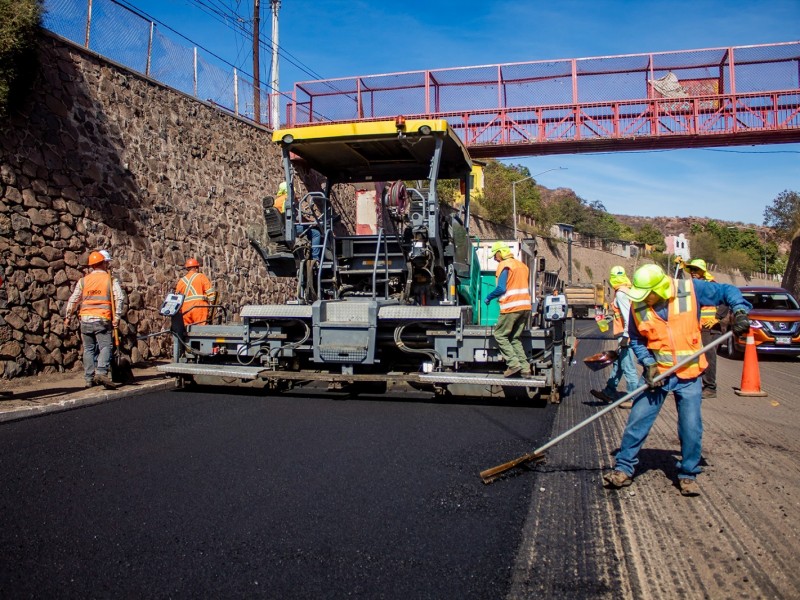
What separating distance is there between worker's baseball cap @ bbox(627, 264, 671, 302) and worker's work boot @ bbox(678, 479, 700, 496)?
118cm

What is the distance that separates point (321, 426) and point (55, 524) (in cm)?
287

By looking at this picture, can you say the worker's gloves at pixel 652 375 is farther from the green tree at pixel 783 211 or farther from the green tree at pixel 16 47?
the green tree at pixel 783 211

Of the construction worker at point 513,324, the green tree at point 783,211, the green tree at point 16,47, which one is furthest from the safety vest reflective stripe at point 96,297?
the green tree at point 783,211

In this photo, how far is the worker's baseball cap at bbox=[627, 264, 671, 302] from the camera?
14.9 feet

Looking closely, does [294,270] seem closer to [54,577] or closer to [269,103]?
[54,577]

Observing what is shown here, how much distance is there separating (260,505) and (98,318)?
16.7 ft

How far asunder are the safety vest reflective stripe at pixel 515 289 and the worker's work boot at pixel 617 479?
2.79 meters

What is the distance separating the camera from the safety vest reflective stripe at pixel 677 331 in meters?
4.57

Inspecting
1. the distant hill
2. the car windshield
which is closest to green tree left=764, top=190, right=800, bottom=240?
the car windshield

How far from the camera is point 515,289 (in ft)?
24.6

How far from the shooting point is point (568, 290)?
99.5 feet

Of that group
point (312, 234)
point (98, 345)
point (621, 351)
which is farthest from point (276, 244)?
point (621, 351)

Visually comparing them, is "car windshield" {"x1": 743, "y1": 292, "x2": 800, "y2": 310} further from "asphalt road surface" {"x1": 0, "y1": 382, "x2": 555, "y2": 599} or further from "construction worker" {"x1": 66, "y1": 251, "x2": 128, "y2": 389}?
"construction worker" {"x1": 66, "y1": 251, "x2": 128, "y2": 389}

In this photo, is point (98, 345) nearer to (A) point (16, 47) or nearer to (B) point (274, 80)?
(A) point (16, 47)
